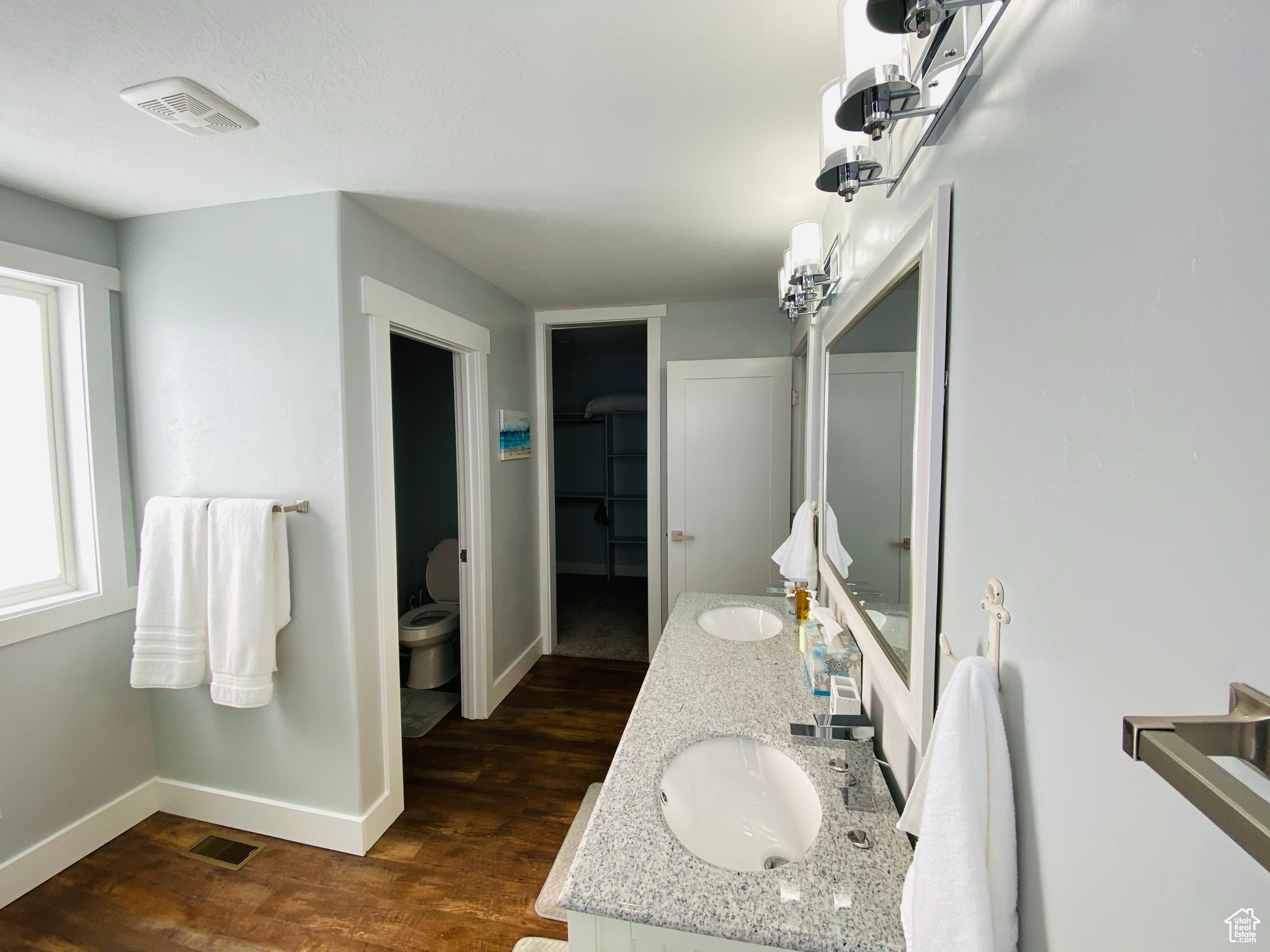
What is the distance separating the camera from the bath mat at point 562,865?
1.63 meters

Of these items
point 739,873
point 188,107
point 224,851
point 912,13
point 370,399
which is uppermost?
point 188,107

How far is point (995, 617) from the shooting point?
0.61 m

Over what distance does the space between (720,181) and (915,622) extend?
1.48 metres

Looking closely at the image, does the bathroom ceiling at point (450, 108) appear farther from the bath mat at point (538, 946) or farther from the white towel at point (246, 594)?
the bath mat at point (538, 946)

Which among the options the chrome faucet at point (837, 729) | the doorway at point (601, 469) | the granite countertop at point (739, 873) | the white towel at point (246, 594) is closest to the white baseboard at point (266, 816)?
the white towel at point (246, 594)

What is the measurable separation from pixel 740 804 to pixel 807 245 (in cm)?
150

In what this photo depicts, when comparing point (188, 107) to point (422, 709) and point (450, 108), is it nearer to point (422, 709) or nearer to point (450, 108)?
point (450, 108)

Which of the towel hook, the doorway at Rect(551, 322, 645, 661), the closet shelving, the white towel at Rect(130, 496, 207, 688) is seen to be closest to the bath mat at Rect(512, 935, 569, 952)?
the white towel at Rect(130, 496, 207, 688)

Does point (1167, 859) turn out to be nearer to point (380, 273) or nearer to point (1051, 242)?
point (1051, 242)

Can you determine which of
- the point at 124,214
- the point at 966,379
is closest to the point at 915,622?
the point at 966,379

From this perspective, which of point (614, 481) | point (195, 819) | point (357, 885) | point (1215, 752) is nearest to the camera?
point (1215, 752)

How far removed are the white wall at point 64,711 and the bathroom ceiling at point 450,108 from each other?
113 millimetres

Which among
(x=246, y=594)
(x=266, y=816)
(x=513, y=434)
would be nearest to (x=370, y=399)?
(x=246, y=594)

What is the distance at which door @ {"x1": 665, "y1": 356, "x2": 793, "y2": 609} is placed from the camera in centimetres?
293
